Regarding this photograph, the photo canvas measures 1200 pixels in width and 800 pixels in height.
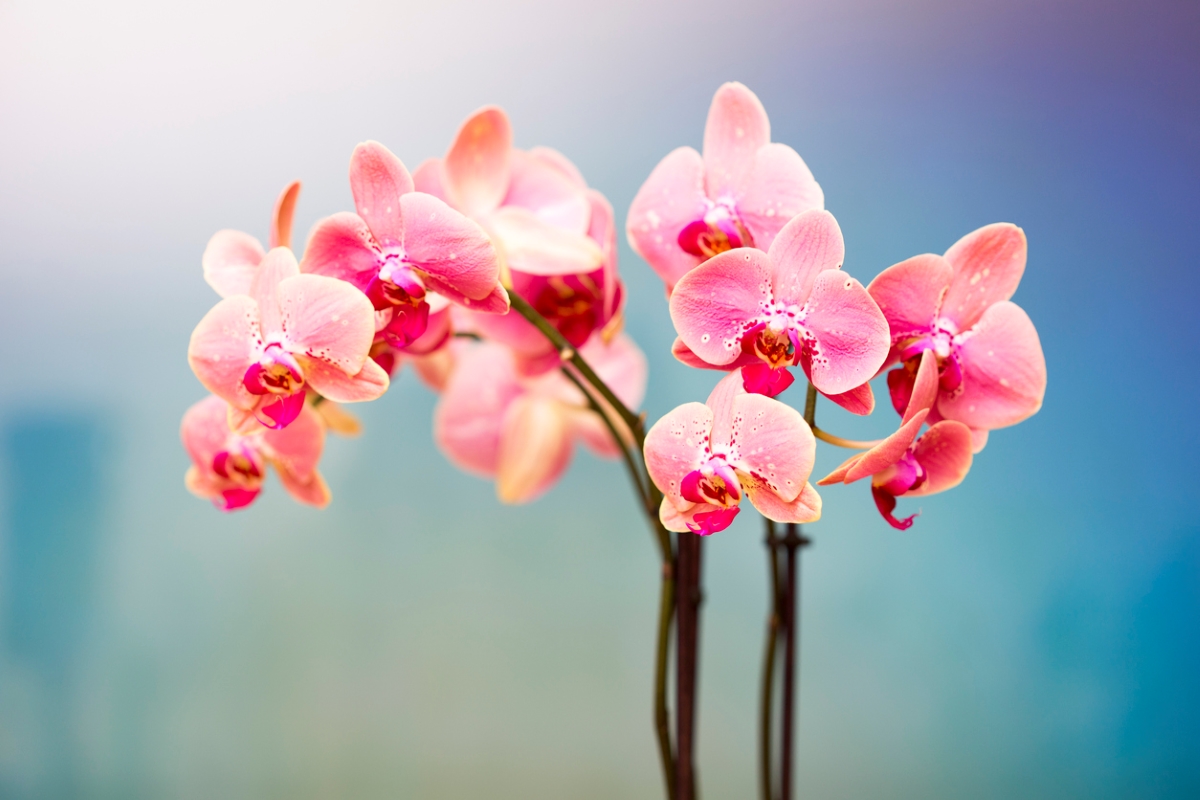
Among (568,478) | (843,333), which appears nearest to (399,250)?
(843,333)

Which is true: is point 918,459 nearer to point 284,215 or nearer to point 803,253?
point 803,253

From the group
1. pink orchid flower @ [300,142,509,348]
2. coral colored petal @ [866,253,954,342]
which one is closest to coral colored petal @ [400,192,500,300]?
pink orchid flower @ [300,142,509,348]

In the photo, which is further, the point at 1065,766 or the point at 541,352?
the point at 1065,766

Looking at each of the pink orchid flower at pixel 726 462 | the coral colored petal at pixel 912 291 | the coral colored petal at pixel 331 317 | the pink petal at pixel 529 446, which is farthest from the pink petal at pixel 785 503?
the pink petal at pixel 529 446

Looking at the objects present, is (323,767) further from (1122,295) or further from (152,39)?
(1122,295)

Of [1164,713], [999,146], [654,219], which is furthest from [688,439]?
[1164,713]
